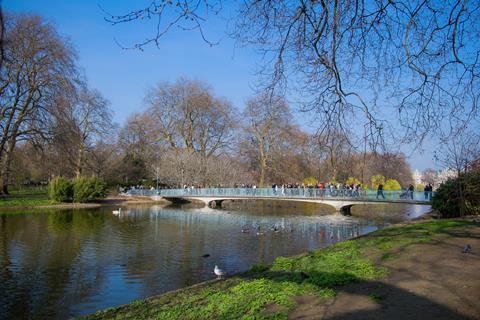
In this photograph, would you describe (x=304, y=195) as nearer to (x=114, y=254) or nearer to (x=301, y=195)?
(x=301, y=195)

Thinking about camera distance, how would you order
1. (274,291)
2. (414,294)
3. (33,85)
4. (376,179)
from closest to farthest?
1. (414,294)
2. (376,179)
3. (274,291)
4. (33,85)

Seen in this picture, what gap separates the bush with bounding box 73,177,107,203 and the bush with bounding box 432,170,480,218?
97.1 feet

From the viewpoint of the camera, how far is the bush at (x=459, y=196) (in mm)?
16750

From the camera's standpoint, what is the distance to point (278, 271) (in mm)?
8656

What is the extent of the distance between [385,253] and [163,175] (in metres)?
49.1

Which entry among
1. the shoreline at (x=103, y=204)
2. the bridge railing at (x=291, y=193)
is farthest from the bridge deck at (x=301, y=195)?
the shoreline at (x=103, y=204)

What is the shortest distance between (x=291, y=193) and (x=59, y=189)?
843 inches

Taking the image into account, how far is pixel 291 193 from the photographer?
133 feet

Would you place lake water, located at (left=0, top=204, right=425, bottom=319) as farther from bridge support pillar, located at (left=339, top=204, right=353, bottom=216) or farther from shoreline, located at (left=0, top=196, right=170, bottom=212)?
bridge support pillar, located at (left=339, top=204, right=353, bottom=216)

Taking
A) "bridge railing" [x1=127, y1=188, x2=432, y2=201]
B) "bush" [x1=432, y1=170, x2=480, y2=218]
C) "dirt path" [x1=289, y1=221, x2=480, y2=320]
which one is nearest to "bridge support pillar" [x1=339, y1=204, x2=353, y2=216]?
"bridge railing" [x1=127, y1=188, x2=432, y2=201]

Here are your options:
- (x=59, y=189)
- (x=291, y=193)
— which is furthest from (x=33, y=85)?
(x=291, y=193)

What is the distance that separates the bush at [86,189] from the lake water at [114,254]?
26.9 feet

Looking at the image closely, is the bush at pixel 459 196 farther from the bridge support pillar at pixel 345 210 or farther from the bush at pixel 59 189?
the bush at pixel 59 189

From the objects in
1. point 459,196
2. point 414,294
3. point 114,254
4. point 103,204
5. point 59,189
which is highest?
point 59,189
